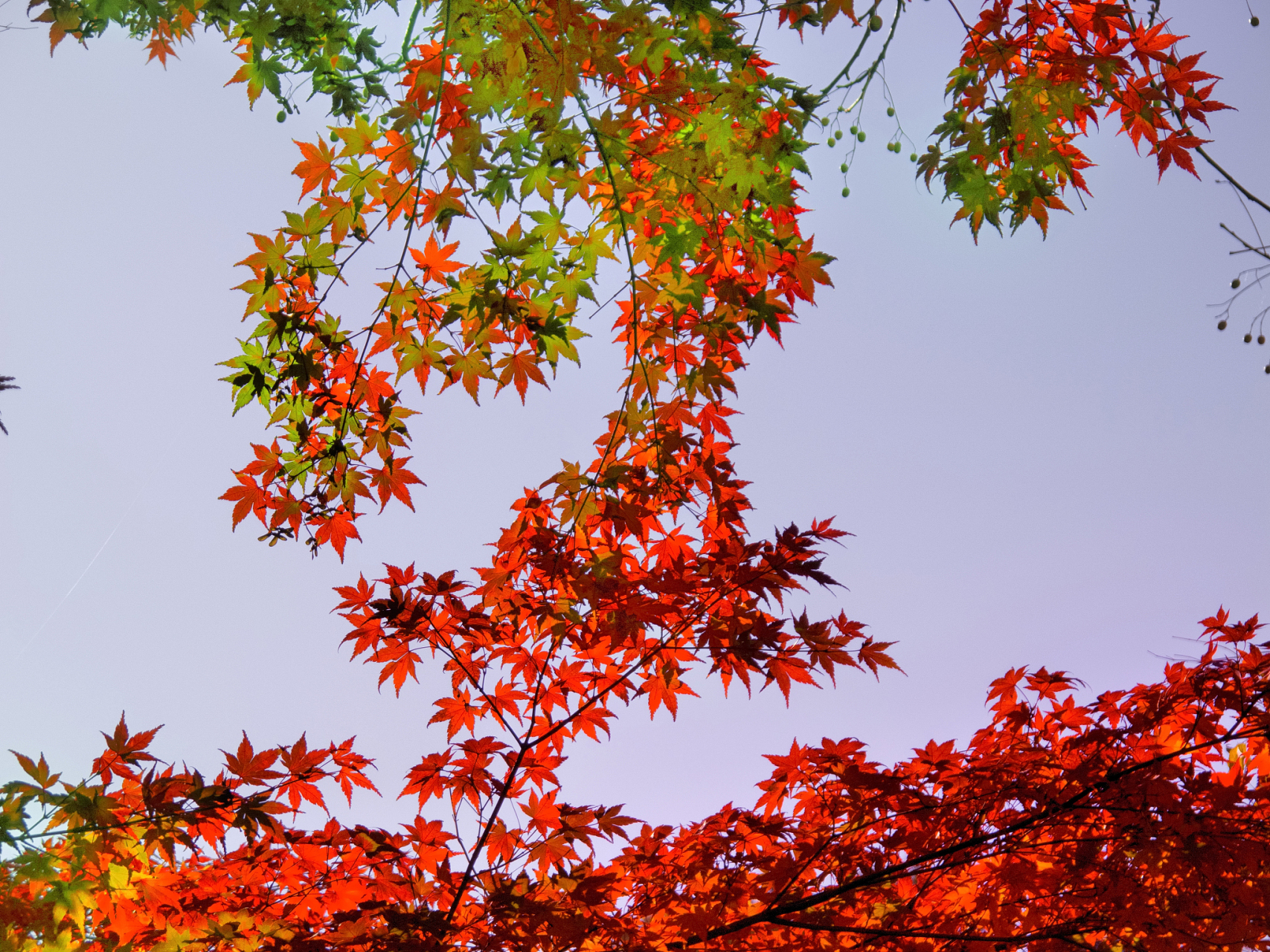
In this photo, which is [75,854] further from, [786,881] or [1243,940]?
[1243,940]

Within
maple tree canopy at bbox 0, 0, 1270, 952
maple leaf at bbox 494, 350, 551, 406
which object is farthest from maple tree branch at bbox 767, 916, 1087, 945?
maple leaf at bbox 494, 350, 551, 406

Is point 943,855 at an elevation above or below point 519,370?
below

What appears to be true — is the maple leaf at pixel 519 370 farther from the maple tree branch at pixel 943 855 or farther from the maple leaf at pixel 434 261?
the maple tree branch at pixel 943 855

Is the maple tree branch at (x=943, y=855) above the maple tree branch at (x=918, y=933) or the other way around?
above

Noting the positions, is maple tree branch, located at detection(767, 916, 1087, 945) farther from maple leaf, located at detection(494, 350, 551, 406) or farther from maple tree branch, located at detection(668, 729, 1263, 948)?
maple leaf, located at detection(494, 350, 551, 406)

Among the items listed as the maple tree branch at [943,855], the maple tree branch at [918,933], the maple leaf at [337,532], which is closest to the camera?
the maple tree branch at [918,933]

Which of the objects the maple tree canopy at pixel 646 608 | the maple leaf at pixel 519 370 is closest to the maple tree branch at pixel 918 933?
the maple tree canopy at pixel 646 608

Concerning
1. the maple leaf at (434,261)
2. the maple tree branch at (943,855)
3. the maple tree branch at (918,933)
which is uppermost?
the maple leaf at (434,261)

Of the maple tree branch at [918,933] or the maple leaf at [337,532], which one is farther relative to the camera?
the maple leaf at [337,532]

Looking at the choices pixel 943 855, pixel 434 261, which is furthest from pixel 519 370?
pixel 943 855

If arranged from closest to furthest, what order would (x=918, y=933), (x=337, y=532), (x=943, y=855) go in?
1. (x=918, y=933)
2. (x=943, y=855)
3. (x=337, y=532)

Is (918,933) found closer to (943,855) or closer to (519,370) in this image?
(943,855)

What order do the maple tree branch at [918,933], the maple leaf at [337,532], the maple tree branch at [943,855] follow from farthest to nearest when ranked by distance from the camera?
the maple leaf at [337,532] < the maple tree branch at [943,855] < the maple tree branch at [918,933]

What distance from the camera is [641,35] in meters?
2.45
